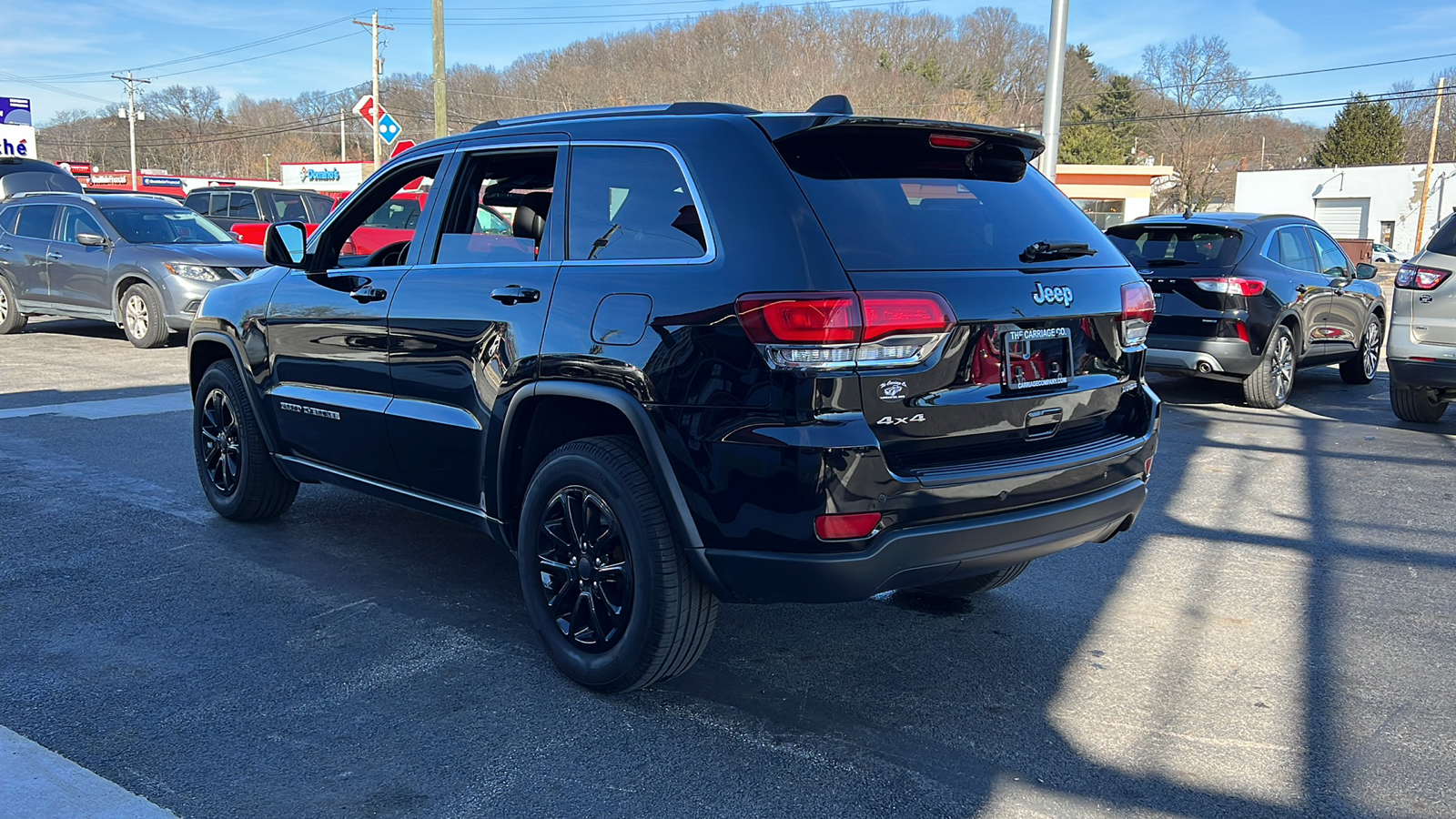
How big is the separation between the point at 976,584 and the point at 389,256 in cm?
275

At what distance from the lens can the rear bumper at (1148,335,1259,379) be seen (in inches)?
358

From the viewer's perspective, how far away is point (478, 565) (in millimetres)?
4988

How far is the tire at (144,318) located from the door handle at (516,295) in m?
10.7

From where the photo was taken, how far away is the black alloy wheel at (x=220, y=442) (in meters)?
5.48

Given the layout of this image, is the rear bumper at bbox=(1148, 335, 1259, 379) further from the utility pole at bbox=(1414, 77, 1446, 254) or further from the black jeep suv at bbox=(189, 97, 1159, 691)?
the utility pole at bbox=(1414, 77, 1446, 254)

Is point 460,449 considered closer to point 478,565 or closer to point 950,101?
point 478,565

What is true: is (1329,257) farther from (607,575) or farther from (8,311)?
(8,311)

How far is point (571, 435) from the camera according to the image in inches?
148

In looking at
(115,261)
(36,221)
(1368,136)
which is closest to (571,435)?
(115,261)

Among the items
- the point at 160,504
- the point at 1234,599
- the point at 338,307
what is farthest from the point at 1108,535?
the point at 160,504

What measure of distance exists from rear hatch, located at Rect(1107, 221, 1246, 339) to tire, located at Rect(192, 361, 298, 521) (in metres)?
6.89

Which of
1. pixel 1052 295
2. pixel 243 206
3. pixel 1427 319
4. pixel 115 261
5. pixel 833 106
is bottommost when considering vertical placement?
pixel 1427 319

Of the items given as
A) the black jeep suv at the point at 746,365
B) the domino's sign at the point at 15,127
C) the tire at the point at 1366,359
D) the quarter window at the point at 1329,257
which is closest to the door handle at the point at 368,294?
the black jeep suv at the point at 746,365

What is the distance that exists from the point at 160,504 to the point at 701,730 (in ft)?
12.7
